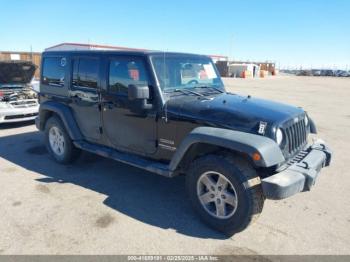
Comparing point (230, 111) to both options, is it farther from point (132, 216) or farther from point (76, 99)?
point (76, 99)

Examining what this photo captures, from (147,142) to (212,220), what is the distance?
1370 mm

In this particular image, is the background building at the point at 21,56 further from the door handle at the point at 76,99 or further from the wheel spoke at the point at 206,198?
the wheel spoke at the point at 206,198

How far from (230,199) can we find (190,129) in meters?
0.94

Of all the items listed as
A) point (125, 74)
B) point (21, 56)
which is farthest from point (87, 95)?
→ point (21, 56)

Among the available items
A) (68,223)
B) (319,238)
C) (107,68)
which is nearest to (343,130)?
(319,238)

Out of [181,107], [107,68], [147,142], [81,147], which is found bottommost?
[81,147]

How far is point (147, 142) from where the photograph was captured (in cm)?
421

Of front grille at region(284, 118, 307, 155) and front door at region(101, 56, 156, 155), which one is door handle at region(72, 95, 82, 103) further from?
front grille at region(284, 118, 307, 155)

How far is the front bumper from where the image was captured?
9.79 feet

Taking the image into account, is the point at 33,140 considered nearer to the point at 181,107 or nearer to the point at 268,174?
the point at 181,107

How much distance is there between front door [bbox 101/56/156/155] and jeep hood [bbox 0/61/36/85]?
524 centimetres

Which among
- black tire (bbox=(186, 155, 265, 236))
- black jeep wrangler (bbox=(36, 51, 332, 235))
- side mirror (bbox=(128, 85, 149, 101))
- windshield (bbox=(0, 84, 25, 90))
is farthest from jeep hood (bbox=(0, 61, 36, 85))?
black tire (bbox=(186, 155, 265, 236))

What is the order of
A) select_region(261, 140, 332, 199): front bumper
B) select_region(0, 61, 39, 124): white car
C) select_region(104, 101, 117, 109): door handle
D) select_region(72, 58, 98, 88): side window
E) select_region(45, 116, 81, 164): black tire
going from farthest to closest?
select_region(0, 61, 39, 124): white car → select_region(45, 116, 81, 164): black tire → select_region(72, 58, 98, 88): side window → select_region(104, 101, 117, 109): door handle → select_region(261, 140, 332, 199): front bumper

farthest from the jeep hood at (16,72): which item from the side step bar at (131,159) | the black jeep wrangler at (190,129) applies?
the side step bar at (131,159)
